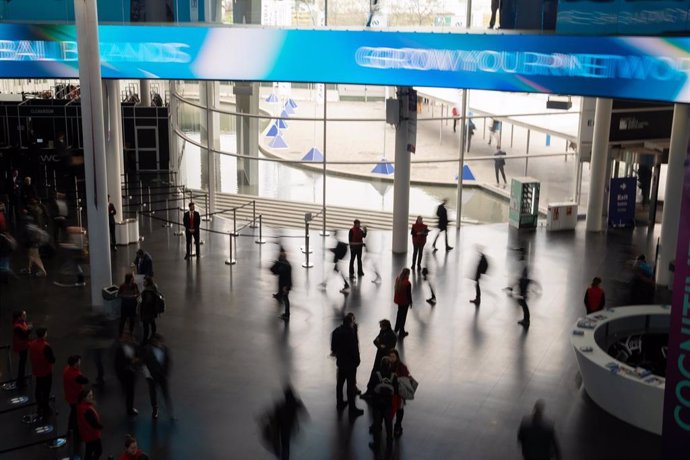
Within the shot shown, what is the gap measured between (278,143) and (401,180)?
4.40 metres

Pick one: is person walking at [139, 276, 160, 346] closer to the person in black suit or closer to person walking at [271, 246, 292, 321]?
person walking at [271, 246, 292, 321]

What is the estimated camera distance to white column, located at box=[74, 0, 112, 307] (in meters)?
15.5

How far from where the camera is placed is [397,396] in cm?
1154

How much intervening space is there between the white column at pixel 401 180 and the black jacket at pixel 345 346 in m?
8.84

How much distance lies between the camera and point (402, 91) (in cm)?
1995

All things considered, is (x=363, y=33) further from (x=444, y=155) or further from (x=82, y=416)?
(x=82, y=416)

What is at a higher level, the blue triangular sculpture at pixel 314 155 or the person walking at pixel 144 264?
the blue triangular sculpture at pixel 314 155

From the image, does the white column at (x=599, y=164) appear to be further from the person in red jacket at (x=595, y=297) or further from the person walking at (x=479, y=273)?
the person in red jacket at (x=595, y=297)

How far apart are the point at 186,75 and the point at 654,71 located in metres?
9.26

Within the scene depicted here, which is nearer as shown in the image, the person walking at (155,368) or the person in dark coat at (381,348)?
the person in dark coat at (381,348)

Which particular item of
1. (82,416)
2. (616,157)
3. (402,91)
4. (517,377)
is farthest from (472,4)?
(82,416)

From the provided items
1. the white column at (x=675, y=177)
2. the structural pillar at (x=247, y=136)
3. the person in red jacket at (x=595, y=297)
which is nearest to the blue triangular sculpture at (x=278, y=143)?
the structural pillar at (x=247, y=136)

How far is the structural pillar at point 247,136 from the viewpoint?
23.6m

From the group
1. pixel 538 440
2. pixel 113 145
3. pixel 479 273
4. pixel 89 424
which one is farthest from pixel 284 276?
pixel 538 440
